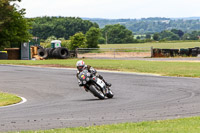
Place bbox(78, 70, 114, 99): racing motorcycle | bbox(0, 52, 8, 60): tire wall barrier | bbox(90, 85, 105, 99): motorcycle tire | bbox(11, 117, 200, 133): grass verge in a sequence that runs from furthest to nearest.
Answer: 1. bbox(0, 52, 8, 60): tire wall barrier
2. bbox(90, 85, 105, 99): motorcycle tire
3. bbox(78, 70, 114, 99): racing motorcycle
4. bbox(11, 117, 200, 133): grass verge

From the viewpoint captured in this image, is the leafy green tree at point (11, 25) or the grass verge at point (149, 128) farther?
the leafy green tree at point (11, 25)

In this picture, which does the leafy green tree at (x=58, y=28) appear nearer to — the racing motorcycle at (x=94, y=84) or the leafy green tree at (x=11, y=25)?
the leafy green tree at (x=11, y=25)

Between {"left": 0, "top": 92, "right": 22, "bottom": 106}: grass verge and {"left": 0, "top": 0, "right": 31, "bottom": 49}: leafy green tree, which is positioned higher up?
{"left": 0, "top": 0, "right": 31, "bottom": 49}: leafy green tree

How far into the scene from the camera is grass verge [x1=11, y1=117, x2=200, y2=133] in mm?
8355

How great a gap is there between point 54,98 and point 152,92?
3903 millimetres

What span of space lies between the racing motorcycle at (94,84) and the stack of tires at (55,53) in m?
34.6

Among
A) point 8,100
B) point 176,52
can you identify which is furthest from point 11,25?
point 8,100

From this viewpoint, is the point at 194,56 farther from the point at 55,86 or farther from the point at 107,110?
the point at 107,110

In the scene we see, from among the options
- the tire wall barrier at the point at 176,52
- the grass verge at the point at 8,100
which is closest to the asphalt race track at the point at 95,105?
the grass verge at the point at 8,100

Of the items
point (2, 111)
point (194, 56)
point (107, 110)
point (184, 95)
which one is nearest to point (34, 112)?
point (2, 111)

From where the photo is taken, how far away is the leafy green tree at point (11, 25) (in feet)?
189

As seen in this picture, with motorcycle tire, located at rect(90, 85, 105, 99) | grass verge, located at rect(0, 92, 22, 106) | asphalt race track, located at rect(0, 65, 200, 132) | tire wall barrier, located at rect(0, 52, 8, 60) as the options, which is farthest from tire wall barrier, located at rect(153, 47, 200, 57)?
motorcycle tire, located at rect(90, 85, 105, 99)

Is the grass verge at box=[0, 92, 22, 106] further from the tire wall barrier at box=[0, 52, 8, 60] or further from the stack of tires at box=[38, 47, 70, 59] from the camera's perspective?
the tire wall barrier at box=[0, 52, 8, 60]

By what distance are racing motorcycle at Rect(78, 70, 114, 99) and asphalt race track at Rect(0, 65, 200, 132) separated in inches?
11.9
